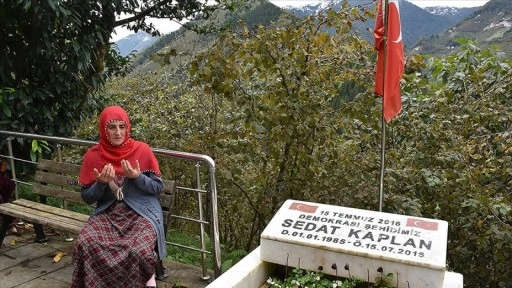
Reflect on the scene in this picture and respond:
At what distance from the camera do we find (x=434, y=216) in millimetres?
4773

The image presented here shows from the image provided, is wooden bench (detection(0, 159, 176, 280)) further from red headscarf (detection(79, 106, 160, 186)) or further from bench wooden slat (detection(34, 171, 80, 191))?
red headscarf (detection(79, 106, 160, 186))

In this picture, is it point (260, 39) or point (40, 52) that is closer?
point (260, 39)

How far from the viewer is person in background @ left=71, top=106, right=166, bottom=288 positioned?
3348mm

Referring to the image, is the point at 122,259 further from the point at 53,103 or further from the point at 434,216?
the point at 53,103

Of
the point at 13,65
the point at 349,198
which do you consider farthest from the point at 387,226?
the point at 13,65

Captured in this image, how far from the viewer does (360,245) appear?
3.01 m

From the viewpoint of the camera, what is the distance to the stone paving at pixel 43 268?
A: 13.3ft

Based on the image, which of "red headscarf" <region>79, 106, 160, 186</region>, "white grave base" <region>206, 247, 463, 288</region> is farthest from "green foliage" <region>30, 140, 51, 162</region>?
"white grave base" <region>206, 247, 463, 288</region>

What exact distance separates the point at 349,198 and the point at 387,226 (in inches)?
54.5

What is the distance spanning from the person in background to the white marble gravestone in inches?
34.6

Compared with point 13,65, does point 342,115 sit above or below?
below

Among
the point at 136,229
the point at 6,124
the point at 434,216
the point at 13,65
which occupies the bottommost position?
the point at 434,216

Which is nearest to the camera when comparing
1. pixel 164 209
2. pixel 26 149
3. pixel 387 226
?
pixel 387 226

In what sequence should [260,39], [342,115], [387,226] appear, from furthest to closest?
[342,115], [260,39], [387,226]
